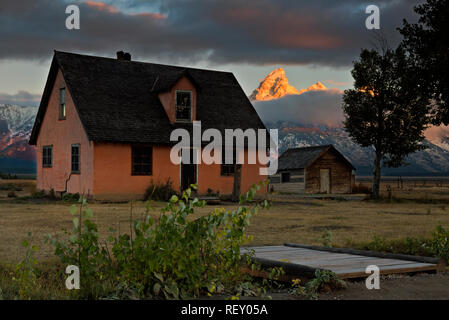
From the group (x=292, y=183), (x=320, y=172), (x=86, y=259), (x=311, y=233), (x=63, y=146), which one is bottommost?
(x=311, y=233)

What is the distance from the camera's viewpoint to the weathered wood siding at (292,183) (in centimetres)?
4903

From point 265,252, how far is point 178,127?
69.1 feet

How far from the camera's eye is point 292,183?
166 feet

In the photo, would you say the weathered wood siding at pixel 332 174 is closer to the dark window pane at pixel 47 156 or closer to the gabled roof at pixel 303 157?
the gabled roof at pixel 303 157

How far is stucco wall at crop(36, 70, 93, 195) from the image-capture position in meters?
27.5

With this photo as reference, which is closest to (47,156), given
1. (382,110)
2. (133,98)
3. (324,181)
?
(133,98)

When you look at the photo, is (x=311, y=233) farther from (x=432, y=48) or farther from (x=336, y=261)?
(x=432, y=48)

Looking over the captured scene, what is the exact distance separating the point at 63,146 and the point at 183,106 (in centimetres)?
687

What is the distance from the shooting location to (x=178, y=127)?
2961 cm

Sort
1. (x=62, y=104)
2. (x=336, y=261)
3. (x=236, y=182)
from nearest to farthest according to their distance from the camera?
(x=336, y=261)
(x=236, y=182)
(x=62, y=104)

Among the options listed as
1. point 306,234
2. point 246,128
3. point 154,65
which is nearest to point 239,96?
point 246,128

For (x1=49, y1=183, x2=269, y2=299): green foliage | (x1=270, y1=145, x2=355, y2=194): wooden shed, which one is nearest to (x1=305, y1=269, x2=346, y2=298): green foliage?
(x1=49, y1=183, x2=269, y2=299): green foliage

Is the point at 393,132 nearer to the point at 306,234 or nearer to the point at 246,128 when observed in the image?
the point at 246,128

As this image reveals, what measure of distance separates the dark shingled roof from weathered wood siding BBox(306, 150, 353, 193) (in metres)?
16.7
